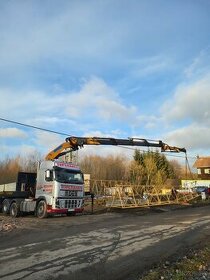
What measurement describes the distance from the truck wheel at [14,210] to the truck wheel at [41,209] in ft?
5.12

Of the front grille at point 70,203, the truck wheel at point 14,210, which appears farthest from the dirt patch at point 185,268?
the truck wheel at point 14,210

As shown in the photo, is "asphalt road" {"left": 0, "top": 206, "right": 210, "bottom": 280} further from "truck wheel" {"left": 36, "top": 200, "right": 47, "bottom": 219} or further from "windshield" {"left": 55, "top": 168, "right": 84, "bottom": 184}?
"windshield" {"left": 55, "top": 168, "right": 84, "bottom": 184}

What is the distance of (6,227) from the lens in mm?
16250

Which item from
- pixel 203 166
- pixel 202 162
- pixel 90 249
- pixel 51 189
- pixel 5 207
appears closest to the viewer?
pixel 90 249

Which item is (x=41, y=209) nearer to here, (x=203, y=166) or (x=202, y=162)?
(x=203, y=166)

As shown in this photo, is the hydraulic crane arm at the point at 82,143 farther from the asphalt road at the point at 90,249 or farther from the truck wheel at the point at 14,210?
the asphalt road at the point at 90,249

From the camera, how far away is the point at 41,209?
2236 centimetres

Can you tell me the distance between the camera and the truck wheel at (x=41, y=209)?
21859 mm

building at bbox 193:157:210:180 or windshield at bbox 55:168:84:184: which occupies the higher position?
building at bbox 193:157:210:180

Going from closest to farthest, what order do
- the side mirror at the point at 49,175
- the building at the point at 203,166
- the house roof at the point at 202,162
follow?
1. the side mirror at the point at 49,175
2. the building at the point at 203,166
3. the house roof at the point at 202,162

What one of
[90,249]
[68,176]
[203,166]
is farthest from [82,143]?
[203,166]

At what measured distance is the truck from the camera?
21859 millimetres

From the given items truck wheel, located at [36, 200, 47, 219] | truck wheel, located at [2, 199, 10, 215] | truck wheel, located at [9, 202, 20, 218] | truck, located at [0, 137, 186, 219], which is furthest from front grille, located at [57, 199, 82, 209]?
truck wheel, located at [2, 199, 10, 215]

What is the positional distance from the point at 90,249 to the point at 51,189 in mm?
11167
